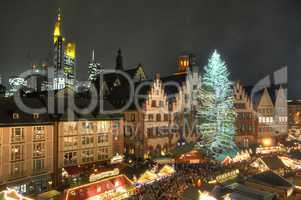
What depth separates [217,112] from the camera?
47281 mm

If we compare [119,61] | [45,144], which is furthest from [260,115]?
[119,61]

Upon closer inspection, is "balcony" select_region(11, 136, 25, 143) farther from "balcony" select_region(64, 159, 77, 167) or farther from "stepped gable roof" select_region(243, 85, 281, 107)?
"stepped gable roof" select_region(243, 85, 281, 107)

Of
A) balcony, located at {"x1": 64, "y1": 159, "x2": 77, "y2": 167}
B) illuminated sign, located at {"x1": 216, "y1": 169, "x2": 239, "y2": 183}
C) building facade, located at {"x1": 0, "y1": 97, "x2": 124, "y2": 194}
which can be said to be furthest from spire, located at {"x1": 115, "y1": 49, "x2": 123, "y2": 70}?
illuminated sign, located at {"x1": 216, "y1": 169, "x2": 239, "y2": 183}

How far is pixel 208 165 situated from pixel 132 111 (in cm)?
1812

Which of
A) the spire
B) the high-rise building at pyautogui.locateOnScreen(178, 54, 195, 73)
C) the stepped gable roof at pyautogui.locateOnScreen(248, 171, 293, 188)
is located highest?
the spire

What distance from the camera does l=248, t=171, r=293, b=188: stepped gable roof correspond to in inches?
1148

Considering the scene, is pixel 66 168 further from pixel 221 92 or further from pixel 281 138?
pixel 281 138

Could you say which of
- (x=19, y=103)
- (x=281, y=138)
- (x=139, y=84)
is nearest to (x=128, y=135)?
(x=139, y=84)

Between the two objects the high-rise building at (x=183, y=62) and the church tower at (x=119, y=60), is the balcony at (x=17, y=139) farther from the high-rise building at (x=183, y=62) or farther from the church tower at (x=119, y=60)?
the church tower at (x=119, y=60)

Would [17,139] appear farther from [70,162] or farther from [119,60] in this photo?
[119,60]

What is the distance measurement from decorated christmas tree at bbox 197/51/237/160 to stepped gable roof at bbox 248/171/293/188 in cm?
1621

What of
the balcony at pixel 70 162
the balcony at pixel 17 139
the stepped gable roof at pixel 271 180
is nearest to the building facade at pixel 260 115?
the stepped gable roof at pixel 271 180

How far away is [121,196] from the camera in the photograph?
1145 inches

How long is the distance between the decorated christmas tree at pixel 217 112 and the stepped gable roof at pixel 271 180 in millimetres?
16214
